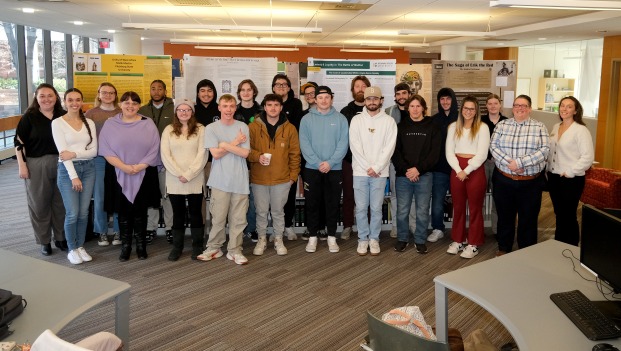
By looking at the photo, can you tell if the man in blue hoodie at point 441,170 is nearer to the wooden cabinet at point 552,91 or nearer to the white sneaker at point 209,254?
the white sneaker at point 209,254

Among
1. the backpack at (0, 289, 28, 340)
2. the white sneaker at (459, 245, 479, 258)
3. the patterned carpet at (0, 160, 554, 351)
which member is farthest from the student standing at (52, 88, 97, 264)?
the white sneaker at (459, 245, 479, 258)

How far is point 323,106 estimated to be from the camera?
5270 mm

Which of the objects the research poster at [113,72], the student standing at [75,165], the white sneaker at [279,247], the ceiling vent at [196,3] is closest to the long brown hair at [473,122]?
the white sneaker at [279,247]

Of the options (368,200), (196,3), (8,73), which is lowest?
(368,200)

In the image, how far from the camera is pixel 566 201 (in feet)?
16.6

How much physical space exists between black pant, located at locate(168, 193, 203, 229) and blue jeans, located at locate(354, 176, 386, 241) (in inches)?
62.8

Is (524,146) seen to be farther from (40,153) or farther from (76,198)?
(40,153)

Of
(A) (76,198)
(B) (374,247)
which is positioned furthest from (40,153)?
(B) (374,247)

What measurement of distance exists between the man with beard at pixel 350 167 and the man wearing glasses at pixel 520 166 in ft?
4.97

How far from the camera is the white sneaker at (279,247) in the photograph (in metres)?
5.41

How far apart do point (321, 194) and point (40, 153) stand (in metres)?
2.79

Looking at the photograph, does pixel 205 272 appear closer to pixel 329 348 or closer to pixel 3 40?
pixel 329 348

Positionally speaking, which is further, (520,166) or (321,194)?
(321,194)

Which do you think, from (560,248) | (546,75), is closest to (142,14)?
(560,248)
